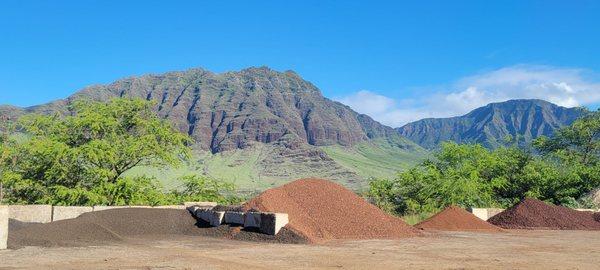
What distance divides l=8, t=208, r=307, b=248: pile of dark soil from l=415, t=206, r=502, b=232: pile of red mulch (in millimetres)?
10321

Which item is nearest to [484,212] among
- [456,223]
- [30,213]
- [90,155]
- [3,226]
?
[456,223]

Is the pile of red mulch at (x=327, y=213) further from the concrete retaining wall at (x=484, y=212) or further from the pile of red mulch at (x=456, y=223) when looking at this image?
the concrete retaining wall at (x=484, y=212)

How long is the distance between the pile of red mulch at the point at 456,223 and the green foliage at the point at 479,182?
8223mm

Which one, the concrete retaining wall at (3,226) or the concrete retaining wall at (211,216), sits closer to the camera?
the concrete retaining wall at (3,226)

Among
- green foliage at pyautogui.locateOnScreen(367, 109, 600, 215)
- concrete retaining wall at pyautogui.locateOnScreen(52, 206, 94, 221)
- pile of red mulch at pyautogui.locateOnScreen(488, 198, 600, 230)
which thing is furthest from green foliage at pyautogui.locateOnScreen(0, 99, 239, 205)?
pile of red mulch at pyautogui.locateOnScreen(488, 198, 600, 230)

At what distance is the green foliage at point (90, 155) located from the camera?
26.4 m

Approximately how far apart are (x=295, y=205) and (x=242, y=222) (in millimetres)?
2420

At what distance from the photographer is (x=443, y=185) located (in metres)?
34.8

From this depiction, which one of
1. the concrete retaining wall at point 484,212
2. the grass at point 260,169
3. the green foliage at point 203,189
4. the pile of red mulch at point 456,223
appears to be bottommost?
the pile of red mulch at point 456,223

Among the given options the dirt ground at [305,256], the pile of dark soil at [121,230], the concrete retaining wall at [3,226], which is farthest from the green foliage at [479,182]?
the concrete retaining wall at [3,226]

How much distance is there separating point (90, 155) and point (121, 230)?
7364 millimetres

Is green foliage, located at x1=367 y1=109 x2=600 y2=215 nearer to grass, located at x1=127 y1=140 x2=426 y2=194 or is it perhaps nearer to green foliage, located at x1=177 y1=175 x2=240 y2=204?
green foliage, located at x1=177 y1=175 x2=240 y2=204

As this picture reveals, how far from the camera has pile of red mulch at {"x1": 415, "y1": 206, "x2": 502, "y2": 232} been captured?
25406mm

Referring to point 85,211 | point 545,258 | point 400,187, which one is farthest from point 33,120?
point 545,258
